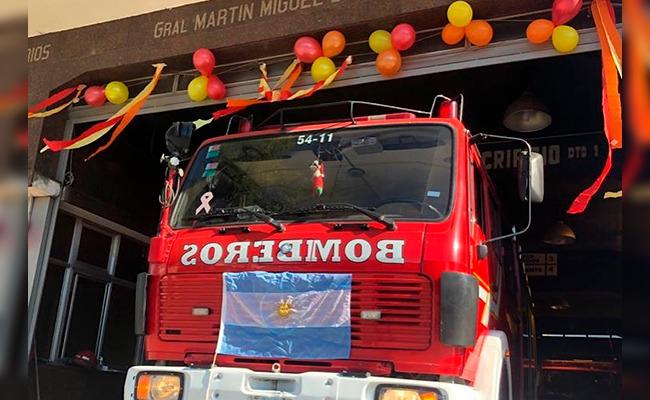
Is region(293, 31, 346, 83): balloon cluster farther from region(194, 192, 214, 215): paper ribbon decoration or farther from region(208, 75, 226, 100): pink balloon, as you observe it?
region(194, 192, 214, 215): paper ribbon decoration

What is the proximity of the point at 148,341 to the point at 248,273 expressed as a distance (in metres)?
0.85

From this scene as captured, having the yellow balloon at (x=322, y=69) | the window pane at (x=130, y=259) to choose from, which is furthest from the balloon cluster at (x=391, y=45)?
the window pane at (x=130, y=259)

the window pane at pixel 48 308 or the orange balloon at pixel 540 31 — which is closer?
the orange balloon at pixel 540 31

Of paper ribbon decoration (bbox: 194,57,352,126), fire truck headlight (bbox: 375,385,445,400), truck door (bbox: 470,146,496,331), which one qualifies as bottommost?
fire truck headlight (bbox: 375,385,445,400)

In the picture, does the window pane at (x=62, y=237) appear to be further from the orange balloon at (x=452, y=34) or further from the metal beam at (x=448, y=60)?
the orange balloon at (x=452, y=34)

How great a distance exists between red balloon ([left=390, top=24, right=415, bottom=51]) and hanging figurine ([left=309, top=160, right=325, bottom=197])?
202 centimetres

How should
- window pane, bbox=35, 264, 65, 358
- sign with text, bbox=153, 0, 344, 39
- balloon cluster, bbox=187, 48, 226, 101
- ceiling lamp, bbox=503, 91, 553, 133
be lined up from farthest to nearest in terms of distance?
1. window pane, bbox=35, 264, 65, 358
2. ceiling lamp, bbox=503, 91, 553, 133
3. balloon cluster, bbox=187, 48, 226, 101
4. sign with text, bbox=153, 0, 344, 39

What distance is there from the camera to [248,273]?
3.54 m

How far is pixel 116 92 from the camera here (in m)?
6.69

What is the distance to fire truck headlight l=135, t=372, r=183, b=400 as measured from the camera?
338 centimetres

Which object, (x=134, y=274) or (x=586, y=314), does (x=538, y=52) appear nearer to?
(x=134, y=274)

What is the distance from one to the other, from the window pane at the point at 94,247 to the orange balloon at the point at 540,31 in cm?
555

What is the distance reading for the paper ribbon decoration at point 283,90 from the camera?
5.58 metres

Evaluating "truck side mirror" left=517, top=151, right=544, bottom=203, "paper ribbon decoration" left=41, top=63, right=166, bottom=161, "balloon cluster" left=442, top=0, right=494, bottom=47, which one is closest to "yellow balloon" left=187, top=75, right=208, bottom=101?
"paper ribbon decoration" left=41, top=63, right=166, bottom=161
